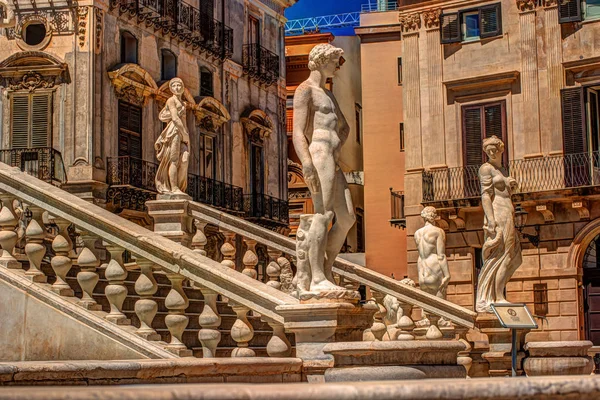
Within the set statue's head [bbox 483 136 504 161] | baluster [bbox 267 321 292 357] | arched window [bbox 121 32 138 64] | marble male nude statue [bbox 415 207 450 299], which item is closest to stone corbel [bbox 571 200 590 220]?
marble male nude statue [bbox 415 207 450 299]

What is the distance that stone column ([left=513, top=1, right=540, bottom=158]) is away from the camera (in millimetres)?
25875

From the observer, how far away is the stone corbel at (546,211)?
25016 mm

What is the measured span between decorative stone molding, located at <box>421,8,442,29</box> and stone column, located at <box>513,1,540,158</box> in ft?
7.19

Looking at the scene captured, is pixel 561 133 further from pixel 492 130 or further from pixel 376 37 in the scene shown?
pixel 376 37

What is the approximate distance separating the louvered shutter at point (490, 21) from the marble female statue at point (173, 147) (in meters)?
13.8

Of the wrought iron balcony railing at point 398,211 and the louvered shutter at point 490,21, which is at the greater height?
the louvered shutter at point 490,21

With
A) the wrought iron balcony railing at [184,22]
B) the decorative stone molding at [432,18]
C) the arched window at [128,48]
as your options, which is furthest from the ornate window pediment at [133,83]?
the decorative stone molding at [432,18]

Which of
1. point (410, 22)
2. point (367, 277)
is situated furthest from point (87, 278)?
point (410, 22)

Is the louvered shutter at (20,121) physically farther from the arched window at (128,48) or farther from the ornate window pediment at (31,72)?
the arched window at (128,48)

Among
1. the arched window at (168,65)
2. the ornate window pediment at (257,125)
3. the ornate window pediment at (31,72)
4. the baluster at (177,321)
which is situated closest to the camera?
the baluster at (177,321)

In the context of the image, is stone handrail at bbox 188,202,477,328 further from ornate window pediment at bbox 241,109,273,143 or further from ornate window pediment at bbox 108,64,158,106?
ornate window pediment at bbox 241,109,273,143

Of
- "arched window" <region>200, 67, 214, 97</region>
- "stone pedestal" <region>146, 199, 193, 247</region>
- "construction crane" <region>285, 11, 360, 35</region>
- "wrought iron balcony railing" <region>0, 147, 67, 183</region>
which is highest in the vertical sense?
"construction crane" <region>285, 11, 360, 35</region>

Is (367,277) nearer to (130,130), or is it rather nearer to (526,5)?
(130,130)

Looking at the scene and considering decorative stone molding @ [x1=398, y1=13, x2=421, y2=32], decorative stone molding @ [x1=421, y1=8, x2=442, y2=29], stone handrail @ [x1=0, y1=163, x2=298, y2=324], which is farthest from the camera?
decorative stone molding @ [x1=398, y1=13, x2=421, y2=32]
